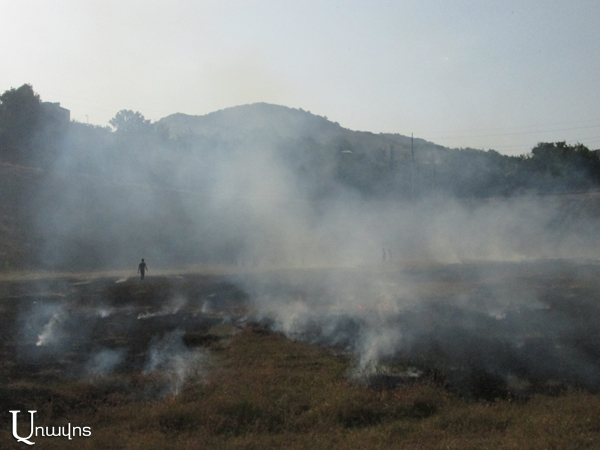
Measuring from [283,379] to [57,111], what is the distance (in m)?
48.9

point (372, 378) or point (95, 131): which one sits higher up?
point (95, 131)

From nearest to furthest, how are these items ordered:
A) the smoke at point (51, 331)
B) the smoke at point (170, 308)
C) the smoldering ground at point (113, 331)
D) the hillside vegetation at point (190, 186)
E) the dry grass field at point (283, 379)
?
1. the dry grass field at point (283, 379)
2. the smoldering ground at point (113, 331)
3. the smoke at point (51, 331)
4. the smoke at point (170, 308)
5. the hillside vegetation at point (190, 186)

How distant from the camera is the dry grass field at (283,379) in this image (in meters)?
8.30

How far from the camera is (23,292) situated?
63.5ft

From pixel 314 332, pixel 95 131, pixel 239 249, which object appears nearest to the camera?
pixel 314 332

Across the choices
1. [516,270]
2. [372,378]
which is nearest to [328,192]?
[516,270]

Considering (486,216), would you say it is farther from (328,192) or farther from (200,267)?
(200,267)

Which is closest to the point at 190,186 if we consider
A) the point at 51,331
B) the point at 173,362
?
the point at 51,331

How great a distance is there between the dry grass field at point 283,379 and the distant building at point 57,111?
108ft

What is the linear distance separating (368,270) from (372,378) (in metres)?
16.7

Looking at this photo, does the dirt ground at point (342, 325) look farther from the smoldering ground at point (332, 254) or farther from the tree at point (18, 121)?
the tree at point (18, 121)

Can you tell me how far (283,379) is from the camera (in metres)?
10.5

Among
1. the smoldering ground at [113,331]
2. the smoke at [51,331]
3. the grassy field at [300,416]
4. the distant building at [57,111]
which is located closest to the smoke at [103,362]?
the smoldering ground at [113,331]

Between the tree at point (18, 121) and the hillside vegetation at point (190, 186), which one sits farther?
the tree at point (18, 121)
